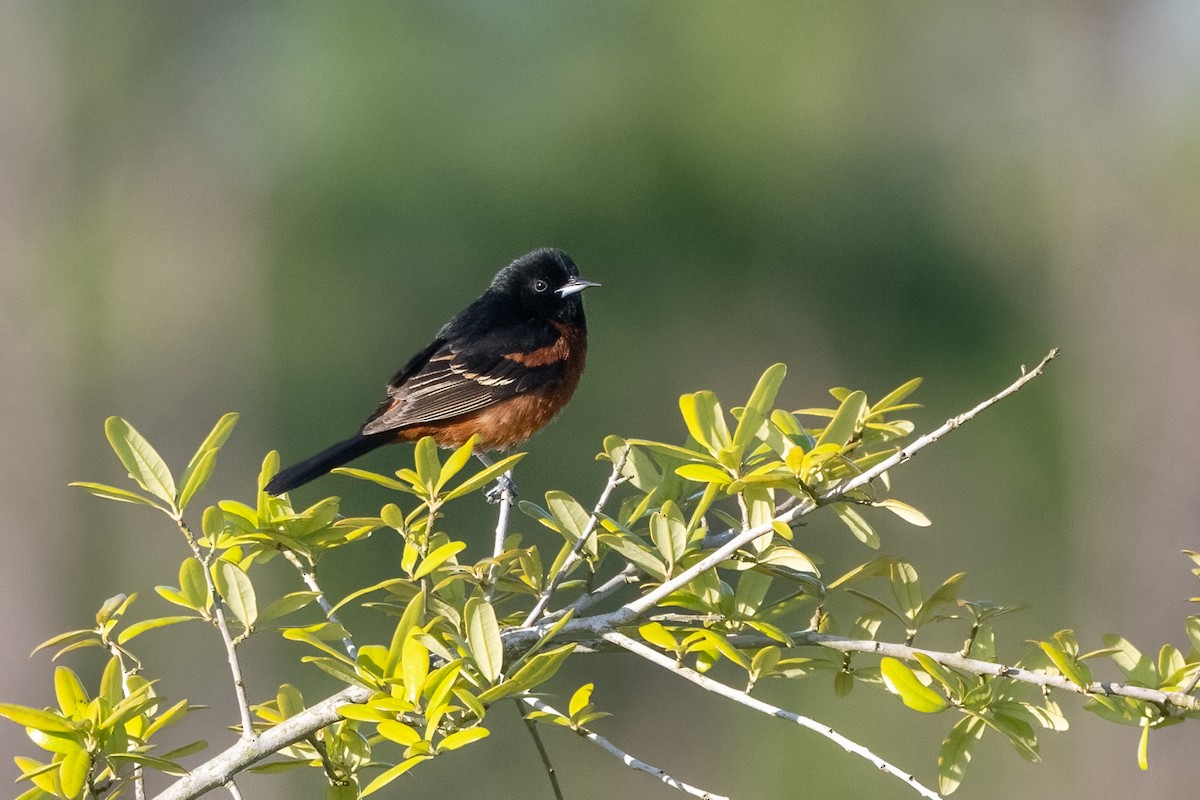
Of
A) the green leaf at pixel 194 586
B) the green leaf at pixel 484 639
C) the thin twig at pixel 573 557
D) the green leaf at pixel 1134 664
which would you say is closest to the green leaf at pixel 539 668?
→ the green leaf at pixel 484 639

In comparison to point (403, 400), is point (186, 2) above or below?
above

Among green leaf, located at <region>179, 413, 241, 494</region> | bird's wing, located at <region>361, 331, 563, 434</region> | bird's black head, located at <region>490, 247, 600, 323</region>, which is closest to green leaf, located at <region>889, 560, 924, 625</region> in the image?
green leaf, located at <region>179, 413, 241, 494</region>

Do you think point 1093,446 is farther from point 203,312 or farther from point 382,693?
point 382,693

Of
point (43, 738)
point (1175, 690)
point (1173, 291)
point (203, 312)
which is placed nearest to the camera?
point (43, 738)

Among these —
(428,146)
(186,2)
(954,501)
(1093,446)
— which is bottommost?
(954,501)

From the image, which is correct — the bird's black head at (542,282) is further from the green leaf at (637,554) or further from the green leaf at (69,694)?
the green leaf at (69,694)

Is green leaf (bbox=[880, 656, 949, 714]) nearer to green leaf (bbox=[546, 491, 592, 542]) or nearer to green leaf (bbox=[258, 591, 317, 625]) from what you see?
green leaf (bbox=[546, 491, 592, 542])

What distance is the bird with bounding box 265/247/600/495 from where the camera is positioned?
4.01 m

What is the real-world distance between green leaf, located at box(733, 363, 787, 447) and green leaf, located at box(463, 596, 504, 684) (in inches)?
16.0

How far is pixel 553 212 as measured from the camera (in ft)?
41.5

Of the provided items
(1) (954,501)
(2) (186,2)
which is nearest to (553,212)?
(2) (186,2)

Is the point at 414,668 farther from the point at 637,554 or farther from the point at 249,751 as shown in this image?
the point at 637,554

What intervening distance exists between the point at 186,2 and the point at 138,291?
2.75 metres

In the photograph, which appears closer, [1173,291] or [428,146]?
[1173,291]
